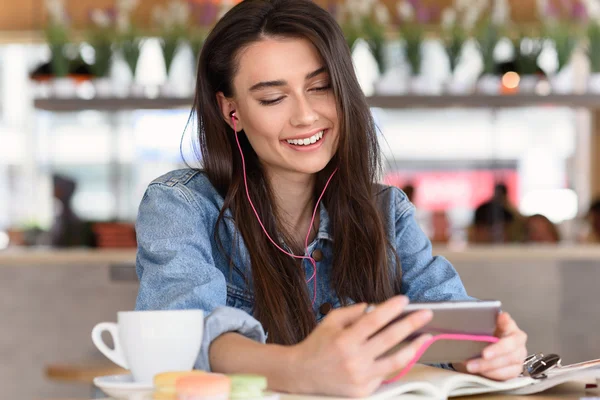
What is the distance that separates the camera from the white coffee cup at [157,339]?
928 mm

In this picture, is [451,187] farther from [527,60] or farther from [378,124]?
[378,124]

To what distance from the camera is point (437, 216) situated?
5613mm

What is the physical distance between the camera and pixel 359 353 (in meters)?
0.90

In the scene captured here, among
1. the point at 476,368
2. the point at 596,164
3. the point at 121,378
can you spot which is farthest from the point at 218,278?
the point at 596,164

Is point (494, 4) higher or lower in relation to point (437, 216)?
higher

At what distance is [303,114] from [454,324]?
1.81 ft

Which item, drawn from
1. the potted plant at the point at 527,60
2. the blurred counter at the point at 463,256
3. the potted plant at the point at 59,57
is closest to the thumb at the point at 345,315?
the blurred counter at the point at 463,256

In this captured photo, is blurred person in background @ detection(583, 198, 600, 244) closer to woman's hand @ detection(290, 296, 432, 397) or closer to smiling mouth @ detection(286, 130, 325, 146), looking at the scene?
smiling mouth @ detection(286, 130, 325, 146)

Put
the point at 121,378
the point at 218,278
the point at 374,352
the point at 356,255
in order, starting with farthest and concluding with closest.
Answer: the point at 356,255, the point at 218,278, the point at 121,378, the point at 374,352

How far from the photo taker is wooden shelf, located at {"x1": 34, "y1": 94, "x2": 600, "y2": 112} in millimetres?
4773

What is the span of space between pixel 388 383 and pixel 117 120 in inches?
217

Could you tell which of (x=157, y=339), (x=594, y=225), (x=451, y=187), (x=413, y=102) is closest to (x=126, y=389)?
(x=157, y=339)

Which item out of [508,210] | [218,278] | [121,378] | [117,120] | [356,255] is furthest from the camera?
[117,120]

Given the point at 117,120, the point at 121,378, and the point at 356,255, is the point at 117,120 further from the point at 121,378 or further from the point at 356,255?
the point at 121,378
